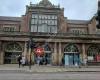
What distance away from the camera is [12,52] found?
163 feet

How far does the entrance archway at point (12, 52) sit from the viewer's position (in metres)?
49.3

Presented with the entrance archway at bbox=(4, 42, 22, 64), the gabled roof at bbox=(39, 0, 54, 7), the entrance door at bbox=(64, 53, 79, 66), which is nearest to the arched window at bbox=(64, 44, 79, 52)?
the entrance door at bbox=(64, 53, 79, 66)

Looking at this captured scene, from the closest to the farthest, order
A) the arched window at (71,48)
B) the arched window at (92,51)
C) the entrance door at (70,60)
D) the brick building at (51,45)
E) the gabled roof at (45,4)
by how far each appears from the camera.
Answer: the entrance door at (70,60) < the brick building at (51,45) < the arched window at (71,48) < the arched window at (92,51) < the gabled roof at (45,4)

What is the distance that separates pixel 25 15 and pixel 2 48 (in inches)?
444

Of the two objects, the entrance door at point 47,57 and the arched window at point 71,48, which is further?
the arched window at point 71,48

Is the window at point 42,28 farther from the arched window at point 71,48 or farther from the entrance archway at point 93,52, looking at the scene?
the entrance archway at point 93,52

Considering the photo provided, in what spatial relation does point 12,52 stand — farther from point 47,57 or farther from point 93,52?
point 93,52

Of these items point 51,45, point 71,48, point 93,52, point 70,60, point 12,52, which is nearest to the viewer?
point 70,60

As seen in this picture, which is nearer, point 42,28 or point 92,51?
point 92,51

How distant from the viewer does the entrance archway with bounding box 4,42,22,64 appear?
4934 centimetres

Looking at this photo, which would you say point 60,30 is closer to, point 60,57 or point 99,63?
point 60,57

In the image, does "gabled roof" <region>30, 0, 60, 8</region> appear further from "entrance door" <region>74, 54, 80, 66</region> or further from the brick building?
"entrance door" <region>74, 54, 80, 66</region>

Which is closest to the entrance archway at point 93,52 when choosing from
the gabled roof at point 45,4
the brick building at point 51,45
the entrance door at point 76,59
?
the brick building at point 51,45

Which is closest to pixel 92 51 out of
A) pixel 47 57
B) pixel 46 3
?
pixel 47 57
